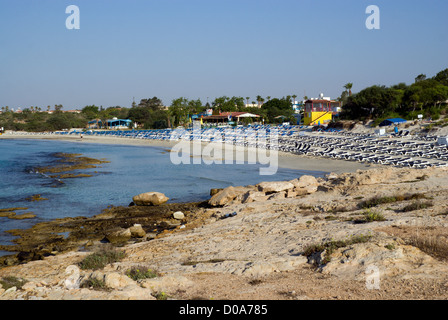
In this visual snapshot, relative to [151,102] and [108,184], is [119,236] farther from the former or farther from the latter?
[151,102]

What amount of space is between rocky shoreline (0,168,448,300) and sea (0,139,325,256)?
3.31 m

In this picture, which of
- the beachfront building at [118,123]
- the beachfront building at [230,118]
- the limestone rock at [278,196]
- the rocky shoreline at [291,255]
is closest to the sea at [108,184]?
the rocky shoreline at [291,255]

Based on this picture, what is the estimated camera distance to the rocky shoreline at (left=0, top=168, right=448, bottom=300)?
548cm

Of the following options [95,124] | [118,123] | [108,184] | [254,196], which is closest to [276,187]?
[254,196]

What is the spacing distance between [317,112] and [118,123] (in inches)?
1891

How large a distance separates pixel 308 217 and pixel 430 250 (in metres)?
4.04

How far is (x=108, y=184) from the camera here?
21.9 meters

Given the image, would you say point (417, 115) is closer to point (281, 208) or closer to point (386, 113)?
point (386, 113)

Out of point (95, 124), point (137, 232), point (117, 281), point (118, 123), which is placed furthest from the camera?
point (95, 124)

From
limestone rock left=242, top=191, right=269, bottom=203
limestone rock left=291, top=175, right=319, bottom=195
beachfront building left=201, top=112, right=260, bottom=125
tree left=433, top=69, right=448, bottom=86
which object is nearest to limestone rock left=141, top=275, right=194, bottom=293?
limestone rock left=242, top=191, right=269, bottom=203

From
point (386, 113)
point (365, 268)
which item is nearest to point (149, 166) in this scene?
point (365, 268)

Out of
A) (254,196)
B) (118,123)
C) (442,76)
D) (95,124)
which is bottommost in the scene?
(254,196)

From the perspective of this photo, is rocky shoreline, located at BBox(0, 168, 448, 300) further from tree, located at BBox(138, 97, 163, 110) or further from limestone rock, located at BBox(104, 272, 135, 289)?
tree, located at BBox(138, 97, 163, 110)

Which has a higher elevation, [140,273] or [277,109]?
[277,109]
